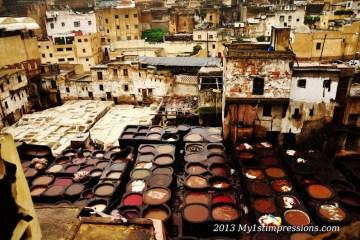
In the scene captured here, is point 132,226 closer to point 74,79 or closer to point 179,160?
point 179,160

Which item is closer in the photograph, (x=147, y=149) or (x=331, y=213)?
(x=331, y=213)

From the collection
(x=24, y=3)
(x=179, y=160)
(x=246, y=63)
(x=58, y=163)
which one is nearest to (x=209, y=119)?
(x=179, y=160)

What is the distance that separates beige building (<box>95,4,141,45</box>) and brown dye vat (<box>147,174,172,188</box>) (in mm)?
46852

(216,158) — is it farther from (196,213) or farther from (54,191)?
(54,191)

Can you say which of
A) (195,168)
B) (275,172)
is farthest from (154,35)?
(275,172)

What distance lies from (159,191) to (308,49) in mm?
32621

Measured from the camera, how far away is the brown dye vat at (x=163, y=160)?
21.5 meters

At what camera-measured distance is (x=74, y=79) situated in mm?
39781

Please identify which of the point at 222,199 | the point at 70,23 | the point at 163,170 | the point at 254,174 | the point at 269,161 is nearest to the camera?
the point at 222,199

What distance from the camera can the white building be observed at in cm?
6104

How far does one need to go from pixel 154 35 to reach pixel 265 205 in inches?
1969

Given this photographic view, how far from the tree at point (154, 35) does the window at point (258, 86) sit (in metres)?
39.6

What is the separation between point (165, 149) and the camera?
23.4 meters

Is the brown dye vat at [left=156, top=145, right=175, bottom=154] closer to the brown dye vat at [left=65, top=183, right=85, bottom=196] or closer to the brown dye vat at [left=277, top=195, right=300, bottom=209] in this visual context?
the brown dye vat at [left=65, top=183, right=85, bottom=196]
